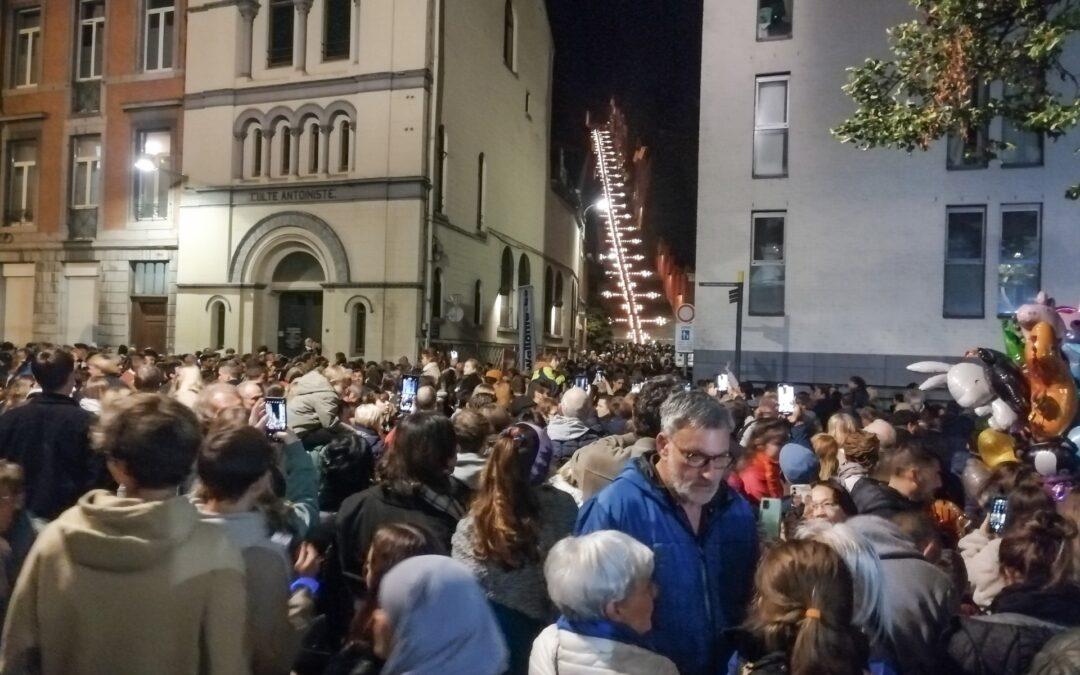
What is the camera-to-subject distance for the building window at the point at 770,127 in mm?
18188

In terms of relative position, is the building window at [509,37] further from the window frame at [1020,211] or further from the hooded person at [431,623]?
the hooded person at [431,623]

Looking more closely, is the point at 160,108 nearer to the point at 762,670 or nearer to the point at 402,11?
the point at 402,11

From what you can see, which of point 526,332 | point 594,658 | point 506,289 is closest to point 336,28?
point 506,289

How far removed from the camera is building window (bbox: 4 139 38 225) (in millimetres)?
28462

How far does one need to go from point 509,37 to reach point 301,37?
8.52m

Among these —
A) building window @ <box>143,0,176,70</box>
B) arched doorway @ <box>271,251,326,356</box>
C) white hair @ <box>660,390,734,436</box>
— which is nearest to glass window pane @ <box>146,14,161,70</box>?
building window @ <box>143,0,176,70</box>

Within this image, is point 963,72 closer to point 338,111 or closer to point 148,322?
point 338,111

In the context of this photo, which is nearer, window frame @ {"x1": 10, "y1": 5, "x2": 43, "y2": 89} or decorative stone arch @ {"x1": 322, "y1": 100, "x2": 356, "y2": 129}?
decorative stone arch @ {"x1": 322, "y1": 100, "x2": 356, "y2": 129}

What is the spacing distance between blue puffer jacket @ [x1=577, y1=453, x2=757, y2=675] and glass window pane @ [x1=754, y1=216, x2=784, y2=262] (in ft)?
50.8

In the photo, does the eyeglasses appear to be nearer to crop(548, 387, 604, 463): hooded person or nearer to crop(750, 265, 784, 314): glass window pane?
crop(548, 387, 604, 463): hooded person

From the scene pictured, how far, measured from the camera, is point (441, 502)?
4156 millimetres

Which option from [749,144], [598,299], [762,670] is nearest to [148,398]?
[762,670]

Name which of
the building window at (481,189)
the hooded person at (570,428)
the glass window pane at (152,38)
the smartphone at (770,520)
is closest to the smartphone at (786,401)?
the hooded person at (570,428)

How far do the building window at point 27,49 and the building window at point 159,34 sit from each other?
4.29 metres
